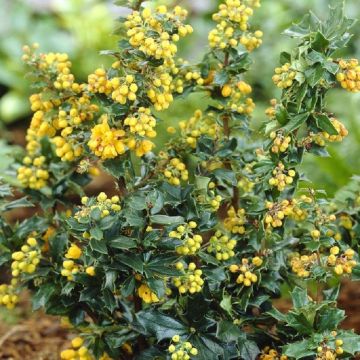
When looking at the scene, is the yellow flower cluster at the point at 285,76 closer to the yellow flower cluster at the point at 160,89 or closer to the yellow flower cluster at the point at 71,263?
the yellow flower cluster at the point at 160,89

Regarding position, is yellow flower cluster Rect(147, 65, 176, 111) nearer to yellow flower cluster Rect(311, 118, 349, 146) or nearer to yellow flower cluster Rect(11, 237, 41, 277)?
yellow flower cluster Rect(311, 118, 349, 146)

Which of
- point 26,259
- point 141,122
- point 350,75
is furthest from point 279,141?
point 26,259

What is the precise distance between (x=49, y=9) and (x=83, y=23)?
66 cm

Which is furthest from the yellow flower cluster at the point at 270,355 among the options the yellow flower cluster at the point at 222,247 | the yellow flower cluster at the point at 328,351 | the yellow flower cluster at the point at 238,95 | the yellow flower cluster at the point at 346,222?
the yellow flower cluster at the point at 238,95

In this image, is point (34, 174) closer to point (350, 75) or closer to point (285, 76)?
point (285, 76)

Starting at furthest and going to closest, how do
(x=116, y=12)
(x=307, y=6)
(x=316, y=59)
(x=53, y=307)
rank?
1. (x=116, y=12)
2. (x=307, y=6)
3. (x=53, y=307)
4. (x=316, y=59)

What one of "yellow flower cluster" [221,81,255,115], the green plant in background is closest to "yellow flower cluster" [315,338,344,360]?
"yellow flower cluster" [221,81,255,115]

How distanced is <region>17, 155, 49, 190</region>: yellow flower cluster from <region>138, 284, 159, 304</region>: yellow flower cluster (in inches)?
19.1

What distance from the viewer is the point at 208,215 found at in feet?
5.61

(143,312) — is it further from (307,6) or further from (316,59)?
(307,6)

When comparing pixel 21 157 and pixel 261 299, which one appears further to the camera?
pixel 21 157

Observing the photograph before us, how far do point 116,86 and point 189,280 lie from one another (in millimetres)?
493

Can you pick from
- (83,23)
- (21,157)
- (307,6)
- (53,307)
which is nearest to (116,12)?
(83,23)

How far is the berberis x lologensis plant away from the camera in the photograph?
162cm
